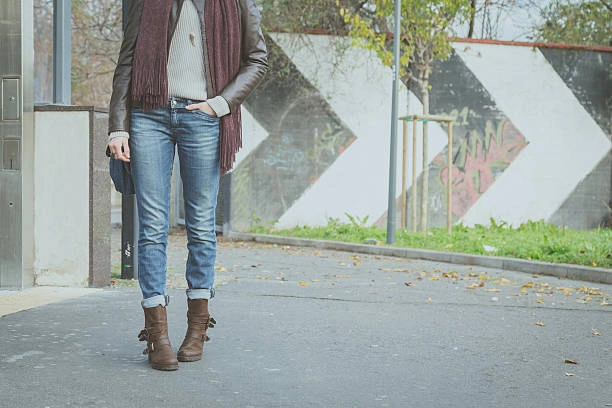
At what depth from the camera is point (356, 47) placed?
47.3ft

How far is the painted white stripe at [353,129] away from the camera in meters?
14.4

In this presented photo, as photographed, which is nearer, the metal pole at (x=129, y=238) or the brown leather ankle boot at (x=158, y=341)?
the brown leather ankle boot at (x=158, y=341)

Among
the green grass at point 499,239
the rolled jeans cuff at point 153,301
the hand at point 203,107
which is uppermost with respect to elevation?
the hand at point 203,107

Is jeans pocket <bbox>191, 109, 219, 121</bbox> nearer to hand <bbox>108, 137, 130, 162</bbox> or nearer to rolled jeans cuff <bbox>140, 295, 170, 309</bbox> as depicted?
hand <bbox>108, 137, 130, 162</bbox>

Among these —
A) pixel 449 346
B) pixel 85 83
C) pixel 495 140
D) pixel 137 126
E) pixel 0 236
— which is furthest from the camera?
pixel 85 83

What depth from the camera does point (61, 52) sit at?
→ 6.54 m

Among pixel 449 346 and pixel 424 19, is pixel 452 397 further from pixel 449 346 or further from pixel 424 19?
pixel 424 19

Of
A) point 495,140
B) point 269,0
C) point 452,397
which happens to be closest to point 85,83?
point 269,0

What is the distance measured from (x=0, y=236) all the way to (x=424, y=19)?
29.9 ft

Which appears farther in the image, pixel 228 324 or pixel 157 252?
pixel 228 324

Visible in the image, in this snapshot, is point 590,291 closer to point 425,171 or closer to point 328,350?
point 328,350

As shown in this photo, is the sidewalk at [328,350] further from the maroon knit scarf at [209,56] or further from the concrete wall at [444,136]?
the concrete wall at [444,136]

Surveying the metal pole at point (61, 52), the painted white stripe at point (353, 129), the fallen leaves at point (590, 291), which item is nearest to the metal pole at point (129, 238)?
the metal pole at point (61, 52)

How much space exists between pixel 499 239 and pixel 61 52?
303 inches
